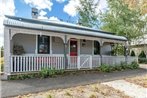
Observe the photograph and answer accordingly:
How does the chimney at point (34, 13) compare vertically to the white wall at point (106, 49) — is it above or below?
above

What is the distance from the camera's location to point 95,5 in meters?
41.7

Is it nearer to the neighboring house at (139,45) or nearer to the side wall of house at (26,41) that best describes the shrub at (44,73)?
the side wall of house at (26,41)

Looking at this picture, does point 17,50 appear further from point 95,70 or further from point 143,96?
point 143,96

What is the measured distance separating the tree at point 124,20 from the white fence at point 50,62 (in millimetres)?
7793

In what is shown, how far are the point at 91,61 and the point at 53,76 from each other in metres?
4.77

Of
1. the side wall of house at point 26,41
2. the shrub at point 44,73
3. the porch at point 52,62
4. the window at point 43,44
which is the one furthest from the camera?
the window at point 43,44

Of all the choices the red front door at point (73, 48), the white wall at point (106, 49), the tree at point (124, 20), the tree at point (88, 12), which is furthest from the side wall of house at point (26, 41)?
the tree at point (88, 12)

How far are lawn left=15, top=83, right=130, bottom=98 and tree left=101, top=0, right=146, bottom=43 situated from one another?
16352mm

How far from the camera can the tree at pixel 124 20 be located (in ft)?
86.3

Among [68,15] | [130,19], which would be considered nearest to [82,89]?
[130,19]

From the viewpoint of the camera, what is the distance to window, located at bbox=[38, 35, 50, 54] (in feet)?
54.2

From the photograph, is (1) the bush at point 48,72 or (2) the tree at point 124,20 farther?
(2) the tree at point 124,20

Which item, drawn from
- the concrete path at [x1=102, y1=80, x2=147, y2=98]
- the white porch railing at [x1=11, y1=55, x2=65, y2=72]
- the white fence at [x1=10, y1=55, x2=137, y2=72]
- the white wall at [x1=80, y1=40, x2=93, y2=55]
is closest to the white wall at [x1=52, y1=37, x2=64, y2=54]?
the white fence at [x1=10, y1=55, x2=137, y2=72]

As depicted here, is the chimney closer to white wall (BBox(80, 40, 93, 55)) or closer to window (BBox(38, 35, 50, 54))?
window (BBox(38, 35, 50, 54))
